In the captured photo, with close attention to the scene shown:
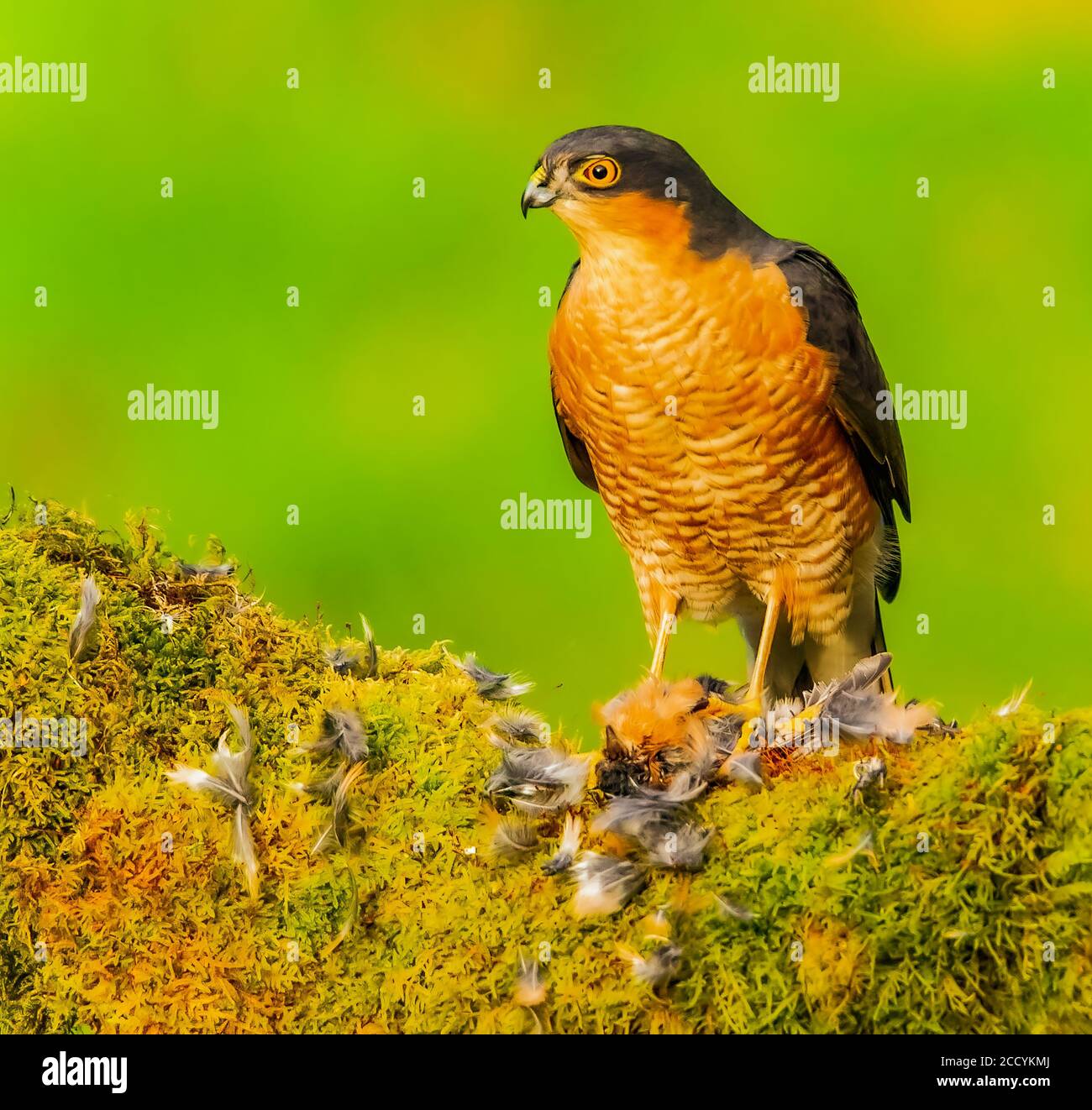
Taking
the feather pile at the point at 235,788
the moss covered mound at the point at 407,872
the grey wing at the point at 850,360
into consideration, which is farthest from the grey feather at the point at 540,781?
the grey wing at the point at 850,360

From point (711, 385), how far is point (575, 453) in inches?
35.4

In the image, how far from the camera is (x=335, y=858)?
89.5 inches

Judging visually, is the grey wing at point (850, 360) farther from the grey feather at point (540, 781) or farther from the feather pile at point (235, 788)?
the feather pile at point (235, 788)

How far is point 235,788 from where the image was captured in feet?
7.54

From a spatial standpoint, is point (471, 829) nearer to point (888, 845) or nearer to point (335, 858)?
point (335, 858)

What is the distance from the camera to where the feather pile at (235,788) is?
2252mm

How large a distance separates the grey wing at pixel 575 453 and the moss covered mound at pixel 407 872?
4.24 ft

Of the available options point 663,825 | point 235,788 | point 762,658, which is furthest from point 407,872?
point 762,658

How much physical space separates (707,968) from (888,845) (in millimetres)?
348

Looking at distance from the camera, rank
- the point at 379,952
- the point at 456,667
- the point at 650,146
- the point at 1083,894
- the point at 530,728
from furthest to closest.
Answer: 1. the point at 650,146
2. the point at 456,667
3. the point at 530,728
4. the point at 379,952
5. the point at 1083,894

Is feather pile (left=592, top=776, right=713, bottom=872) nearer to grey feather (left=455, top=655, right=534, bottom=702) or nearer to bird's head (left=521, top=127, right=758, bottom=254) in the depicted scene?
grey feather (left=455, top=655, right=534, bottom=702)

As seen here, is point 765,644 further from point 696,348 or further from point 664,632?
point 696,348

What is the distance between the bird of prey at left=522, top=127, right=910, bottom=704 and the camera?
3.04m

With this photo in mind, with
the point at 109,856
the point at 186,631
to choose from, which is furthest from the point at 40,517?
the point at 109,856
